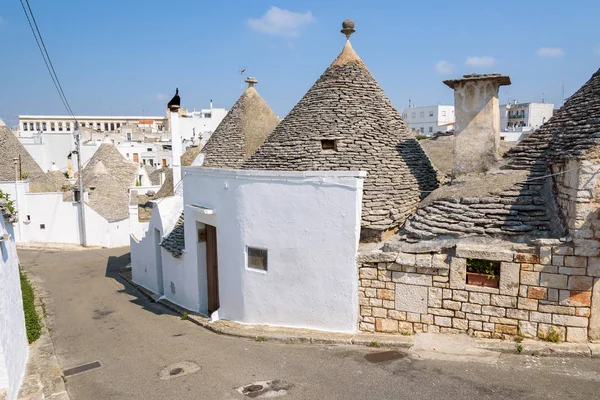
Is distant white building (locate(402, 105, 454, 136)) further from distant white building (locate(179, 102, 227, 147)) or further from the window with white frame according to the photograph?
the window with white frame

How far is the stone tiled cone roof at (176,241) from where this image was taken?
39.0ft

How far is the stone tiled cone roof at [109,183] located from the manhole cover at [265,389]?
2112 cm

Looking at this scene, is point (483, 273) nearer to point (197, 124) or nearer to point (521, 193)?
point (521, 193)

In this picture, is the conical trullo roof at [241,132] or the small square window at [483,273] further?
the conical trullo roof at [241,132]

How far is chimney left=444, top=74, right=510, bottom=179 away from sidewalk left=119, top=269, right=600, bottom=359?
11.7 feet

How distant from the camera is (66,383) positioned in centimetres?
761

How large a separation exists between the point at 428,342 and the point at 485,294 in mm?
1184

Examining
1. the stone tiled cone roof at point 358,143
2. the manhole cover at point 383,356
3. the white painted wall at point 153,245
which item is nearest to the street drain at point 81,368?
the white painted wall at point 153,245

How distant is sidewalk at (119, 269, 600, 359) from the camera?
6.89 meters

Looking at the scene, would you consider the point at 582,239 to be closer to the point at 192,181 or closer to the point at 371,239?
the point at 371,239

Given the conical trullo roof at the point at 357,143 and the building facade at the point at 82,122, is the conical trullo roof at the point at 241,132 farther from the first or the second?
the building facade at the point at 82,122

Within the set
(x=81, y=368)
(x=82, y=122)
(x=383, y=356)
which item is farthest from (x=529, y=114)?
(x=82, y=122)

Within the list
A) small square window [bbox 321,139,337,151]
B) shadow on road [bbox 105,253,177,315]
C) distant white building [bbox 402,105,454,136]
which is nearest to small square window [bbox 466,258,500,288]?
small square window [bbox 321,139,337,151]

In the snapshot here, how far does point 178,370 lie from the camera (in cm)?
771
